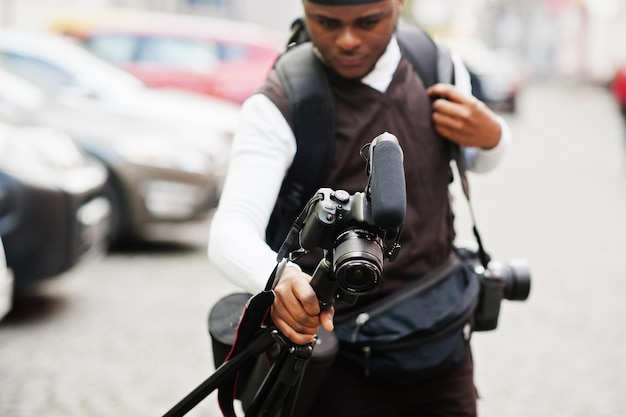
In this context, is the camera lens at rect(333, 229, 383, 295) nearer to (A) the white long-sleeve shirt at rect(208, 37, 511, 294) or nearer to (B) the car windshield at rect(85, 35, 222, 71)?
(A) the white long-sleeve shirt at rect(208, 37, 511, 294)

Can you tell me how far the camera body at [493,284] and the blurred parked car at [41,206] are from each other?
3193 mm

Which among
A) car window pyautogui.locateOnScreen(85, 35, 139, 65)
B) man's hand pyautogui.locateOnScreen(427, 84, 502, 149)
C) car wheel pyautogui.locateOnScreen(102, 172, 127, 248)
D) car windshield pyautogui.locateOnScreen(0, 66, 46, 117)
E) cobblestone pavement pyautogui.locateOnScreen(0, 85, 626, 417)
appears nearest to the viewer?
man's hand pyautogui.locateOnScreen(427, 84, 502, 149)

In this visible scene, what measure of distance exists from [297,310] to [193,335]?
3.91 metres

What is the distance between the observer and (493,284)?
104 inches

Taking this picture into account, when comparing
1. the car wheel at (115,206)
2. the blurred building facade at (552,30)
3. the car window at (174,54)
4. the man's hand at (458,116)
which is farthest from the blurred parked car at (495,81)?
the blurred building facade at (552,30)

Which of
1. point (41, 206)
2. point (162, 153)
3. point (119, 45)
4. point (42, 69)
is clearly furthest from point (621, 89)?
point (41, 206)

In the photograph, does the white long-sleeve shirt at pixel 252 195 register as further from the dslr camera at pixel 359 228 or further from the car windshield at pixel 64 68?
the car windshield at pixel 64 68

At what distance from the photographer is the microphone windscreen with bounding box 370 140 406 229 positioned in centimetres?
168

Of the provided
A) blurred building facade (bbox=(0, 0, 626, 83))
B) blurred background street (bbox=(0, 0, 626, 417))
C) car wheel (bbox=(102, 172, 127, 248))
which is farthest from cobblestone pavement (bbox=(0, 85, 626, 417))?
blurred building facade (bbox=(0, 0, 626, 83))

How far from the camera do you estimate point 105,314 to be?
6043 mm

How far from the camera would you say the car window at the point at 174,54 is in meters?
12.0

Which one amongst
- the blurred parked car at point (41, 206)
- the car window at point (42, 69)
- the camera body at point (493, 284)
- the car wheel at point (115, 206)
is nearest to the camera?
the camera body at point (493, 284)

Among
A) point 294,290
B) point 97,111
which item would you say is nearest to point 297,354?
point 294,290

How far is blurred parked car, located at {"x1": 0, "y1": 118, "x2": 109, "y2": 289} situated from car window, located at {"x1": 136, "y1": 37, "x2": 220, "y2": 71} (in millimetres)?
5890
